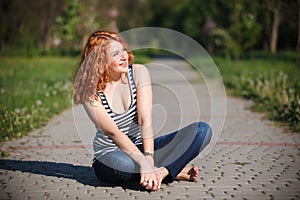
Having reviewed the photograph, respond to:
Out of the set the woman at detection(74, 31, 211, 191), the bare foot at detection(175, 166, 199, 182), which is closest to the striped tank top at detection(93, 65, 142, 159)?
the woman at detection(74, 31, 211, 191)

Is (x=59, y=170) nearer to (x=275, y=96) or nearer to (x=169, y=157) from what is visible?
(x=169, y=157)

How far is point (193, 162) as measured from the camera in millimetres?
5816

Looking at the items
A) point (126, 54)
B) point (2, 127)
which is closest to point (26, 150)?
point (2, 127)

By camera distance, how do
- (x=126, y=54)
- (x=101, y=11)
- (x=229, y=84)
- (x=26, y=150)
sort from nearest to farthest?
(x=126, y=54) < (x=26, y=150) < (x=229, y=84) < (x=101, y=11)

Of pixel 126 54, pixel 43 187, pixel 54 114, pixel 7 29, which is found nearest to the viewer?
pixel 126 54

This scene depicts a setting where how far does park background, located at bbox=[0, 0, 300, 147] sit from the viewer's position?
946 centimetres

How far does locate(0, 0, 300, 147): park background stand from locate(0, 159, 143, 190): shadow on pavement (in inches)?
25.1

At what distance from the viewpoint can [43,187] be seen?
4809mm

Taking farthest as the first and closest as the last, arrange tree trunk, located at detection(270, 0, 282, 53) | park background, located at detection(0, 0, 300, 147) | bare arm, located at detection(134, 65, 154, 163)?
tree trunk, located at detection(270, 0, 282, 53) < park background, located at detection(0, 0, 300, 147) < bare arm, located at detection(134, 65, 154, 163)

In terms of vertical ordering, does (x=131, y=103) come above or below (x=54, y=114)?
above

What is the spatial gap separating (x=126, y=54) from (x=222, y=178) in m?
1.60

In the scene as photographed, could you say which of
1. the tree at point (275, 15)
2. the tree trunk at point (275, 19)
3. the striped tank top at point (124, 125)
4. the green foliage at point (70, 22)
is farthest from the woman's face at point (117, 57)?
the green foliage at point (70, 22)

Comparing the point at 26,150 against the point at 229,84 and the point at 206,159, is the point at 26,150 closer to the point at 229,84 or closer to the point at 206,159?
the point at 206,159

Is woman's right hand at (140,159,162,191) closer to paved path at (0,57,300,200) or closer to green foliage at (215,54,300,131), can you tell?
paved path at (0,57,300,200)
